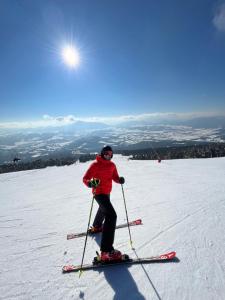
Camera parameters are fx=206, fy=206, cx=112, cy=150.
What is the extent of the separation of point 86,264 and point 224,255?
3.02 metres

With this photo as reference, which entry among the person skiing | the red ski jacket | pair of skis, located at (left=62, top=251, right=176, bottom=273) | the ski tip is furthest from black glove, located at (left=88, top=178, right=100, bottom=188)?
the ski tip

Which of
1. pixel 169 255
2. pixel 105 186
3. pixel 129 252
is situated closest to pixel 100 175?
pixel 105 186

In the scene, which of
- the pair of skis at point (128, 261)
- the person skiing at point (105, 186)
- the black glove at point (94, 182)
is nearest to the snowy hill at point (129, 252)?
the pair of skis at point (128, 261)

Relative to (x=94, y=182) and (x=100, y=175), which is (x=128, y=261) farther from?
(x=100, y=175)

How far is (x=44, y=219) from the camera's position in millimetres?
8047

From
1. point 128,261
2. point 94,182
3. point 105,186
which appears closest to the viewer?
point 128,261

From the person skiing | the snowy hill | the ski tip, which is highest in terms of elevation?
the person skiing

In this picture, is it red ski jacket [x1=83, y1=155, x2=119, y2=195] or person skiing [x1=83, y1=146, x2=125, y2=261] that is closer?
person skiing [x1=83, y1=146, x2=125, y2=261]

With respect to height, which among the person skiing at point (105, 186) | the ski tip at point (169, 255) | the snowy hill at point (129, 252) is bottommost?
the snowy hill at point (129, 252)

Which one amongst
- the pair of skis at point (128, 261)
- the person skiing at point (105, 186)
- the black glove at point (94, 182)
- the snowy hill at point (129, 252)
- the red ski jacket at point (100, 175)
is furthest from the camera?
the red ski jacket at point (100, 175)

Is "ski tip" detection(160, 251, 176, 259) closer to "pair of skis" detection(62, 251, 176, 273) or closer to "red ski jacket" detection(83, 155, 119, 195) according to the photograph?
"pair of skis" detection(62, 251, 176, 273)

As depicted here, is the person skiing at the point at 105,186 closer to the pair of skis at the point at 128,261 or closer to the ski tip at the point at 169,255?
the pair of skis at the point at 128,261

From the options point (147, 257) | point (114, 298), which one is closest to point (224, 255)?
point (147, 257)

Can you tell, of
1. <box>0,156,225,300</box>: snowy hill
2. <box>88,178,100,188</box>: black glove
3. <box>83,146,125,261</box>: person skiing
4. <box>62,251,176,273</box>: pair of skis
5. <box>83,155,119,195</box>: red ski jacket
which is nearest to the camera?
<box>0,156,225,300</box>: snowy hill
